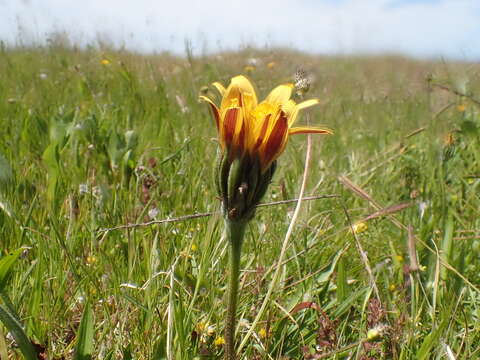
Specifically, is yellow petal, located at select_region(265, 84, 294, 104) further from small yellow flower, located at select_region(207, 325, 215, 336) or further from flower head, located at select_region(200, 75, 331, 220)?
small yellow flower, located at select_region(207, 325, 215, 336)

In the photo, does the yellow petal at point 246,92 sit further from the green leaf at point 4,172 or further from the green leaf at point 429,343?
the green leaf at point 4,172

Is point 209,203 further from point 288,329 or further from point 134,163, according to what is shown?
point 288,329

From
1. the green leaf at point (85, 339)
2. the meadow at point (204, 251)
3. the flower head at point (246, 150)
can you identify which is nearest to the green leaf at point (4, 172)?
the meadow at point (204, 251)

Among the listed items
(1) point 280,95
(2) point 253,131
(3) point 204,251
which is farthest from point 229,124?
(3) point 204,251

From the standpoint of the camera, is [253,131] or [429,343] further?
[429,343]

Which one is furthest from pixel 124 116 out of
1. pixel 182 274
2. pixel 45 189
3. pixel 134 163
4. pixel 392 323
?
pixel 392 323

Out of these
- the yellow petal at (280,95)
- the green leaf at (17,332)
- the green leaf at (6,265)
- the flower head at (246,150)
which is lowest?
the green leaf at (17,332)

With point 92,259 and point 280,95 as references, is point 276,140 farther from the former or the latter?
point 92,259

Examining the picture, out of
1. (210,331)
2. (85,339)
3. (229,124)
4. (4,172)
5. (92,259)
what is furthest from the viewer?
(4,172)
